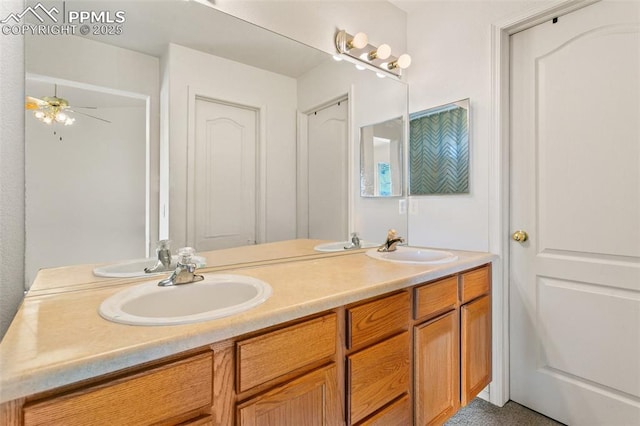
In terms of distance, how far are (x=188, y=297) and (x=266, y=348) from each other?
0.42 m

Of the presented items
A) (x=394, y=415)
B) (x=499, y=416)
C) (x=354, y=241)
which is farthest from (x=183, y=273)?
(x=499, y=416)

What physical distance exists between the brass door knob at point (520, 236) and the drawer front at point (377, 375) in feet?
3.16

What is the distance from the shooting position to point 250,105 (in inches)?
56.9

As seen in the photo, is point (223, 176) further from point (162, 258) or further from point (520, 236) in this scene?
point (520, 236)

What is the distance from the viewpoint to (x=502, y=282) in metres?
1.73

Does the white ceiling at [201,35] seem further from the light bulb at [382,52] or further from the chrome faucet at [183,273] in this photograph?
the chrome faucet at [183,273]

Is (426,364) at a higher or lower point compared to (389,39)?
lower

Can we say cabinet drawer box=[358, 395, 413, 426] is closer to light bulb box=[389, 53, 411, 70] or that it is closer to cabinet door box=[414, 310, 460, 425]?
cabinet door box=[414, 310, 460, 425]

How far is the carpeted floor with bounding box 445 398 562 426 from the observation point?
5.19 feet

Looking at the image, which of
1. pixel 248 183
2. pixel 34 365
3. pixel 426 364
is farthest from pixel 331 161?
pixel 34 365

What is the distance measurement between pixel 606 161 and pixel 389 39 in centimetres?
142

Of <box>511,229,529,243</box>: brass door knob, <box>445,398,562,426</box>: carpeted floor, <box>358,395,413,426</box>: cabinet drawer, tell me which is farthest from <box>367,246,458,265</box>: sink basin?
<box>445,398,562,426</box>: carpeted floor

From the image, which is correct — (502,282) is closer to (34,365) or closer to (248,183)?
(248,183)

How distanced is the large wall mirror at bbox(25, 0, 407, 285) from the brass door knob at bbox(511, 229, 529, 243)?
98cm
